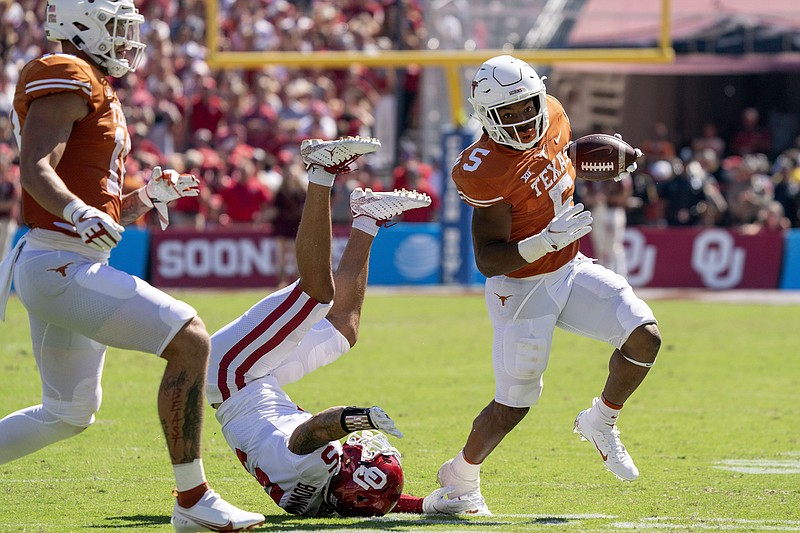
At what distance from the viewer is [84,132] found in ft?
14.6

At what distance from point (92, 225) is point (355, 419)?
1.27 meters

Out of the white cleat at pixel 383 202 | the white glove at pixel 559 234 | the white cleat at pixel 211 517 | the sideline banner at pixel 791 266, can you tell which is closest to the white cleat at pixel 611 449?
the white glove at pixel 559 234

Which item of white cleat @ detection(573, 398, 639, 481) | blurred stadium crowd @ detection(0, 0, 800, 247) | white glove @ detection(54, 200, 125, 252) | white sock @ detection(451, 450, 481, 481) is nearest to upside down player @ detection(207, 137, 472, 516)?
white sock @ detection(451, 450, 481, 481)

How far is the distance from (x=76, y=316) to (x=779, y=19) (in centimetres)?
1544

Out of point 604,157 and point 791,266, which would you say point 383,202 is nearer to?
point 604,157

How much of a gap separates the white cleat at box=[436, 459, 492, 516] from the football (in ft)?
4.89

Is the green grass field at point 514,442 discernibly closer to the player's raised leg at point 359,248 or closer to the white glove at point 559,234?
the player's raised leg at point 359,248

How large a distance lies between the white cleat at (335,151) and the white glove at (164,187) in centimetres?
54

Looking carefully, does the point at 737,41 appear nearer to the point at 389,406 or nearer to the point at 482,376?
the point at 482,376

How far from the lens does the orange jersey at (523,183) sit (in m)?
5.33

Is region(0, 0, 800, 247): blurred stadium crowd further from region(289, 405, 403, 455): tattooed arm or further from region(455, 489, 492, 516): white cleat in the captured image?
region(289, 405, 403, 455): tattooed arm

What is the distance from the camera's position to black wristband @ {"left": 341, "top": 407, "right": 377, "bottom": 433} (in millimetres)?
4676

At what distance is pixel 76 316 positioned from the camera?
4.28 metres

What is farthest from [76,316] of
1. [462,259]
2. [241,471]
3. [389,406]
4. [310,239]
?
[462,259]
